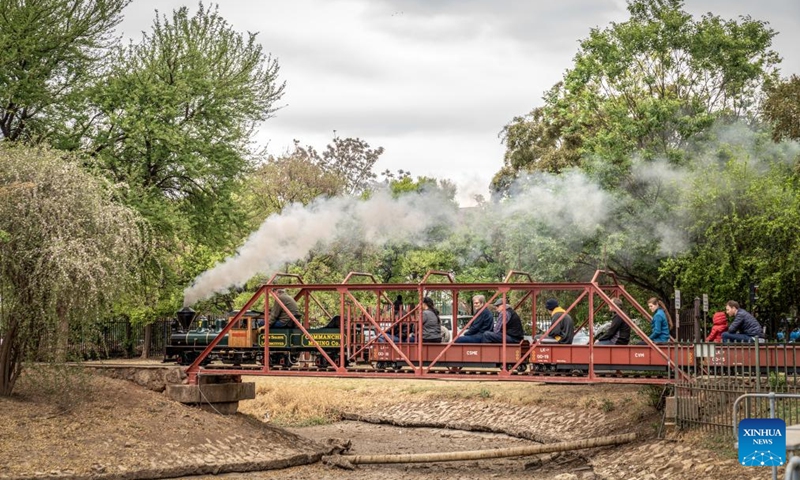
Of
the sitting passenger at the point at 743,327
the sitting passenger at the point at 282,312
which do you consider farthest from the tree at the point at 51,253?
the sitting passenger at the point at 743,327

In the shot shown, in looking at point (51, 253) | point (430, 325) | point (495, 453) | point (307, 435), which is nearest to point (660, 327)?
point (495, 453)

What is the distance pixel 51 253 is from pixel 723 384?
1377 centimetres

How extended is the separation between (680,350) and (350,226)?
13910 mm

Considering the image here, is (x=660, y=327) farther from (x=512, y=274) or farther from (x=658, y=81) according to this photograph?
(x=658, y=81)

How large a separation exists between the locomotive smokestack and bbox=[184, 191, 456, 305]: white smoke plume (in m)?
0.30

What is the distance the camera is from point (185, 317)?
36438mm

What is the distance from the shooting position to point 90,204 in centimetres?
2434

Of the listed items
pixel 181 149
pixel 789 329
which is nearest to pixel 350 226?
pixel 181 149

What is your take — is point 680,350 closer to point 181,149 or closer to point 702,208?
point 702,208

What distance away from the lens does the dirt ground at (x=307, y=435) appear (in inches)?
903

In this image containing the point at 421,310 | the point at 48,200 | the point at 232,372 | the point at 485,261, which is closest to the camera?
the point at 48,200

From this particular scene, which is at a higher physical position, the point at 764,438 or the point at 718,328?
the point at 718,328

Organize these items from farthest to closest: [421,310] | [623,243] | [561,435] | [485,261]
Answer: [485,261]
[623,243]
[561,435]
[421,310]

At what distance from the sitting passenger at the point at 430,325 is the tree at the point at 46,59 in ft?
45.6
